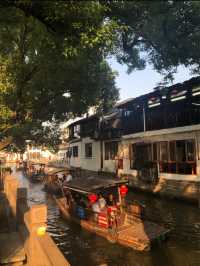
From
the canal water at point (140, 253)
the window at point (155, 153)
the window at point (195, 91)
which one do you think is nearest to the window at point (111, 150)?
the window at point (155, 153)

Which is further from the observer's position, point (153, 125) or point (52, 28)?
point (153, 125)

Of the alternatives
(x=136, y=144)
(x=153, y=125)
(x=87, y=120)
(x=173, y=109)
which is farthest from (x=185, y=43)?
(x=87, y=120)

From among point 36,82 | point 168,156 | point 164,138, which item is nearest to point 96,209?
point 36,82

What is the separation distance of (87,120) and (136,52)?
986 inches

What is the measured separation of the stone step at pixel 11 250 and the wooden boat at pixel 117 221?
4780mm

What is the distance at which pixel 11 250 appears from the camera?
860 centimetres

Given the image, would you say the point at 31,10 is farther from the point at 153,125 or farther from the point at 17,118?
the point at 153,125

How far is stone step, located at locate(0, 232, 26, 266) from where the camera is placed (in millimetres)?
7943

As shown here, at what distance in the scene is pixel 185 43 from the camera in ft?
35.6

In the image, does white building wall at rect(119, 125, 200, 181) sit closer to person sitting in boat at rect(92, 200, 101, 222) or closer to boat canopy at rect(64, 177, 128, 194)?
boat canopy at rect(64, 177, 128, 194)

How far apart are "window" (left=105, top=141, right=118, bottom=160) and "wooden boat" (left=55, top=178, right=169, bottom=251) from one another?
15331mm

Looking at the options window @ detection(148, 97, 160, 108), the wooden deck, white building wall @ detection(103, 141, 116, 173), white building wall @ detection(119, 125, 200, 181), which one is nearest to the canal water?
the wooden deck

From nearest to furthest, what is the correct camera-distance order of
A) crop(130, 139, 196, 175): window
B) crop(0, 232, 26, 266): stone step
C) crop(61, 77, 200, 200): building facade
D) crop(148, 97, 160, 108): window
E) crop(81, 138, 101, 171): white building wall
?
1. crop(0, 232, 26, 266): stone step
2. crop(61, 77, 200, 200): building facade
3. crop(130, 139, 196, 175): window
4. crop(148, 97, 160, 108): window
5. crop(81, 138, 101, 171): white building wall

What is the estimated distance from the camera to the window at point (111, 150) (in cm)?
3176
